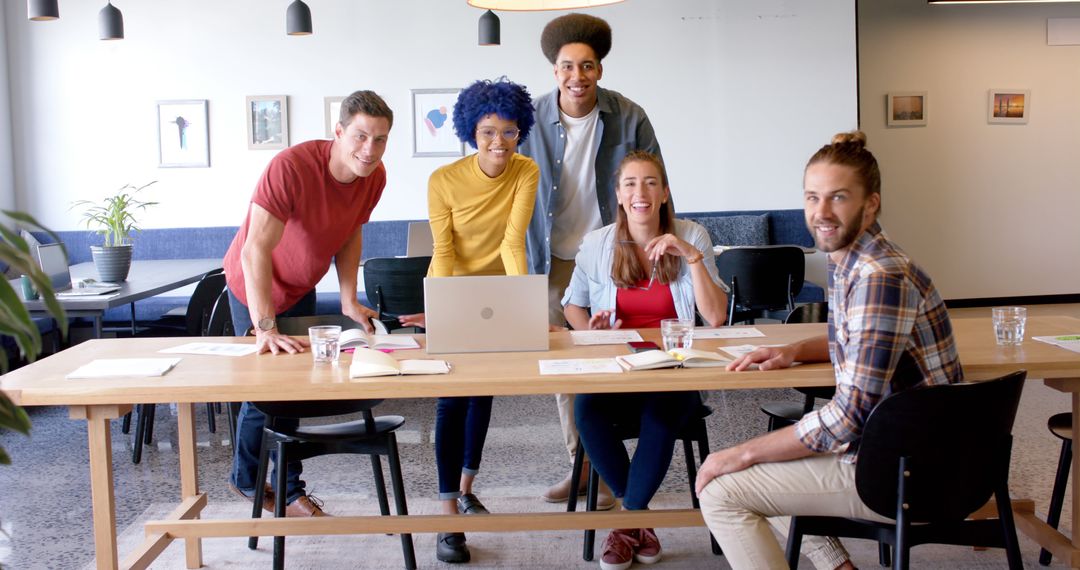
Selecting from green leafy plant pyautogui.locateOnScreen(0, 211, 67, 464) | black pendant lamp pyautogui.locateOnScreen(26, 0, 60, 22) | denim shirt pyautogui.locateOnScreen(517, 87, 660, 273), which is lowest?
green leafy plant pyautogui.locateOnScreen(0, 211, 67, 464)

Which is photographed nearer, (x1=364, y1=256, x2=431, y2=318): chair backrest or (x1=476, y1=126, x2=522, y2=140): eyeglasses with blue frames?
(x1=476, y1=126, x2=522, y2=140): eyeglasses with blue frames

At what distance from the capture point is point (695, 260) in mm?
2953

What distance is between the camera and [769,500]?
2135 mm

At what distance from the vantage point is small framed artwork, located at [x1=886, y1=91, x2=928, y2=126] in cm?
848

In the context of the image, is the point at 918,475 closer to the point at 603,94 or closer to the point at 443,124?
the point at 603,94

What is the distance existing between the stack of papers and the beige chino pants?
1.37m

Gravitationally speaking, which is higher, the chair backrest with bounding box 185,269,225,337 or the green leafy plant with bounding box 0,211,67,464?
the green leafy plant with bounding box 0,211,67,464

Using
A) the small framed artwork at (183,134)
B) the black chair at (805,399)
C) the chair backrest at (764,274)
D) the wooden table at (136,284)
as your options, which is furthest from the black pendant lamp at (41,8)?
the black chair at (805,399)

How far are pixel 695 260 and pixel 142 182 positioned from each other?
218 inches

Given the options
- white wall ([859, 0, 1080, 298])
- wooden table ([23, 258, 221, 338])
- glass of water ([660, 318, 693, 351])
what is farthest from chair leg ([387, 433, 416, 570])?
white wall ([859, 0, 1080, 298])

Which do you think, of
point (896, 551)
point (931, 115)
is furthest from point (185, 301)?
point (931, 115)

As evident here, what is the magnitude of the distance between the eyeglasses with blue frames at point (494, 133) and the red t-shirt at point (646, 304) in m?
0.59

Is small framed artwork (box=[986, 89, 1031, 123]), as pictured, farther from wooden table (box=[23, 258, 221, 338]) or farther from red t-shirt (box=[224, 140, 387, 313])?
red t-shirt (box=[224, 140, 387, 313])

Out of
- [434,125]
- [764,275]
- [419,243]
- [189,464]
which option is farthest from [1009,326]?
[434,125]
